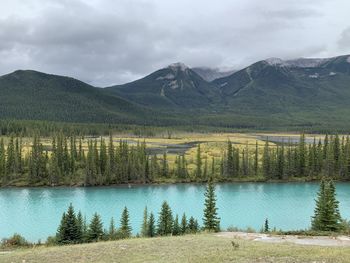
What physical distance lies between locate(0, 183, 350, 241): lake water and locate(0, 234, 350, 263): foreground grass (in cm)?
3677

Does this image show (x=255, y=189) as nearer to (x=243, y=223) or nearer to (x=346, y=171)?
(x=346, y=171)

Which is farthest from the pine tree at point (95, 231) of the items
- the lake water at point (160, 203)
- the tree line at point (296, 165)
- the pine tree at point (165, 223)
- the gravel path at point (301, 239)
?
the tree line at point (296, 165)

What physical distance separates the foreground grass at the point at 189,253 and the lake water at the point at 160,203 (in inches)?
1448

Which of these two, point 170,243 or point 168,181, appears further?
point 168,181

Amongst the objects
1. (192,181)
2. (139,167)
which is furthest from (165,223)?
(139,167)

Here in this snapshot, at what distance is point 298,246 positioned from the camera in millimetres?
28641

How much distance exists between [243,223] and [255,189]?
44.5 meters

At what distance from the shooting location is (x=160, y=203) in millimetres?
95750

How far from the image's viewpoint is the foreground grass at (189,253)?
24984 mm

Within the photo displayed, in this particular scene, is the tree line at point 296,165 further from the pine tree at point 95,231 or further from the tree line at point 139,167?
the pine tree at point 95,231

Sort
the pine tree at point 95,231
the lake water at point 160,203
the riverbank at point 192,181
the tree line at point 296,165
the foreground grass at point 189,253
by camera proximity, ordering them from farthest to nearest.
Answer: the tree line at point 296,165, the riverbank at point 192,181, the lake water at point 160,203, the pine tree at point 95,231, the foreground grass at point 189,253

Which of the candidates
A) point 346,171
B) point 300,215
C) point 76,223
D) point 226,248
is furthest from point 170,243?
point 346,171

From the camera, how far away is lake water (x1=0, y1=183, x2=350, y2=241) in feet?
245

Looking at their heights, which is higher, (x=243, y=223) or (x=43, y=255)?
(x=43, y=255)
